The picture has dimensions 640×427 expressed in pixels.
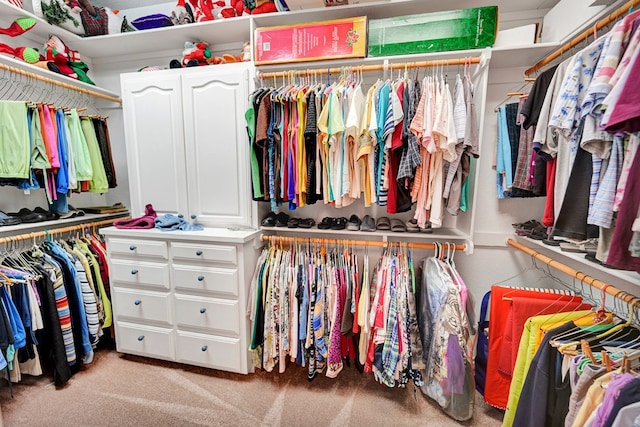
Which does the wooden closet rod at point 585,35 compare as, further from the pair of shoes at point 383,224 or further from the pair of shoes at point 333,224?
the pair of shoes at point 333,224

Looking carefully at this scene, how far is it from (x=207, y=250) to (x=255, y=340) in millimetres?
674

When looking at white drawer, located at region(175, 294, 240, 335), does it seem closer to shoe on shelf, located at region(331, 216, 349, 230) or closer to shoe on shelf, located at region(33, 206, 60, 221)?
shoe on shelf, located at region(331, 216, 349, 230)

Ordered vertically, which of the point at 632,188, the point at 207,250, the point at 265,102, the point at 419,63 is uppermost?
the point at 419,63

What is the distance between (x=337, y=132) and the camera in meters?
1.57

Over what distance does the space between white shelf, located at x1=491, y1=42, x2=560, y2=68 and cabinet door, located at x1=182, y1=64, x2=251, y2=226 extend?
1.54 metres

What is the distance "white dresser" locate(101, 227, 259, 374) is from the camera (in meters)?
1.78

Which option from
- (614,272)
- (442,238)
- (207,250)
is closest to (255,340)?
(207,250)

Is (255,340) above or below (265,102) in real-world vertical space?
below

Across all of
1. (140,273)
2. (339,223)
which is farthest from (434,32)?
(140,273)

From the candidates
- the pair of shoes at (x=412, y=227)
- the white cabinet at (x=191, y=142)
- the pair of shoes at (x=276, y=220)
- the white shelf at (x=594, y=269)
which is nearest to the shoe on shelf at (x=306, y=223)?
the pair of shoes at (x=276, y=220)

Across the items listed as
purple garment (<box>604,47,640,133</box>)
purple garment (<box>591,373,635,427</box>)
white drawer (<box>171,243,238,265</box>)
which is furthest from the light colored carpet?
A: purple garment (<box>604,47,640,133</box>)

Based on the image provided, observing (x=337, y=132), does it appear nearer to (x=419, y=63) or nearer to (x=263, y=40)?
(x=419, y=63)

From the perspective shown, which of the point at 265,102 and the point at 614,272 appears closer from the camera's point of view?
the point at 614,272

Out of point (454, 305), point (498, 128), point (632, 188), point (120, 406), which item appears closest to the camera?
point (632, 188)
